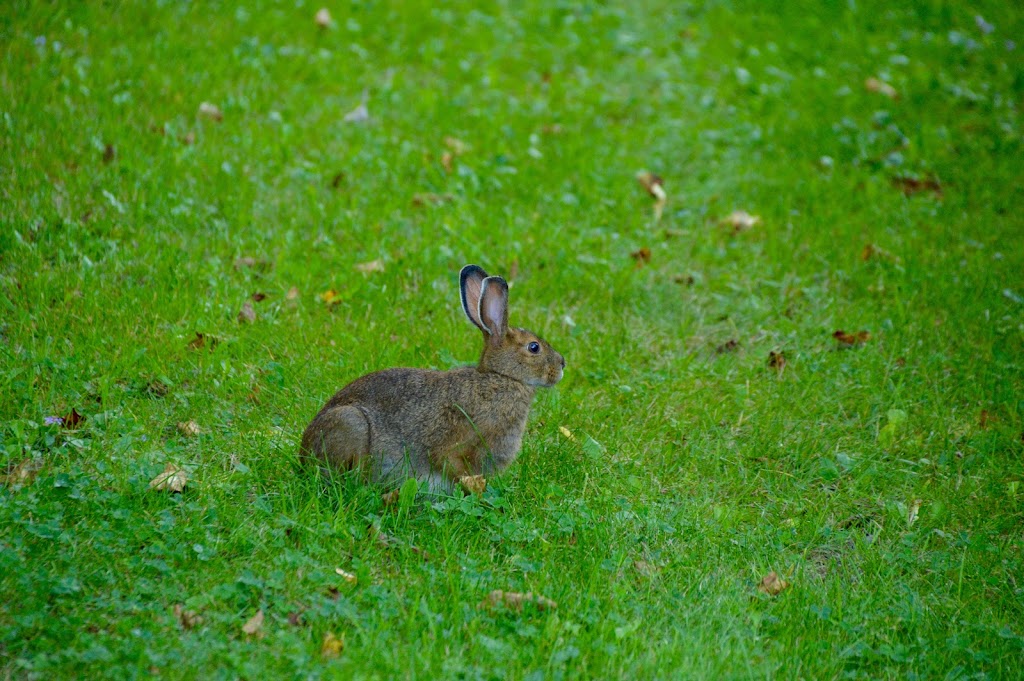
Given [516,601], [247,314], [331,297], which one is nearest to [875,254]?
[331,297]

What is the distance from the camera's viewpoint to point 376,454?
5418mm

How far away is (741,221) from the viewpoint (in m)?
8.98

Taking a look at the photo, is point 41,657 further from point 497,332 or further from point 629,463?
point 629,463

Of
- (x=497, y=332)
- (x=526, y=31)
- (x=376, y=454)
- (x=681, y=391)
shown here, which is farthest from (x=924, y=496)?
(x=526, y=31)

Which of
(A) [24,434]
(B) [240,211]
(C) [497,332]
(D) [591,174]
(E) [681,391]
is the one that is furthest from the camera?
(D) [591,174]

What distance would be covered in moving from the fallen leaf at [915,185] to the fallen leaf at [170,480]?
7.15 meters

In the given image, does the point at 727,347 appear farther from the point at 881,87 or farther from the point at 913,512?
the point at 881,87

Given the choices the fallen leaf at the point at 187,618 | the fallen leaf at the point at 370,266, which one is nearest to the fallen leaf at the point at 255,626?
the fallen leaf at the point at 187,618

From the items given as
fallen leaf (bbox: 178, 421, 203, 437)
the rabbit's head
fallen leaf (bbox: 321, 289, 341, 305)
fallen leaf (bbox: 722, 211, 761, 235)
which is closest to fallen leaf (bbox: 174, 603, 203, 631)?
fallen leaf (bbox: 178, 421, 203, 437)

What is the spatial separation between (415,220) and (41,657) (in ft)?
16.3

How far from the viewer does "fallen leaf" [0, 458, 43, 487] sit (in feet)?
16.5

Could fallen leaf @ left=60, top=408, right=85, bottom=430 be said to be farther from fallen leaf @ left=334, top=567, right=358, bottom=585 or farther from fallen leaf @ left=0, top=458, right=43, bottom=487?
fallen leaf @ left=334, top=567, right=358, bottom=585

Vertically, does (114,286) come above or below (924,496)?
above

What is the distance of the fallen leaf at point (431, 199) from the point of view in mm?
8562
